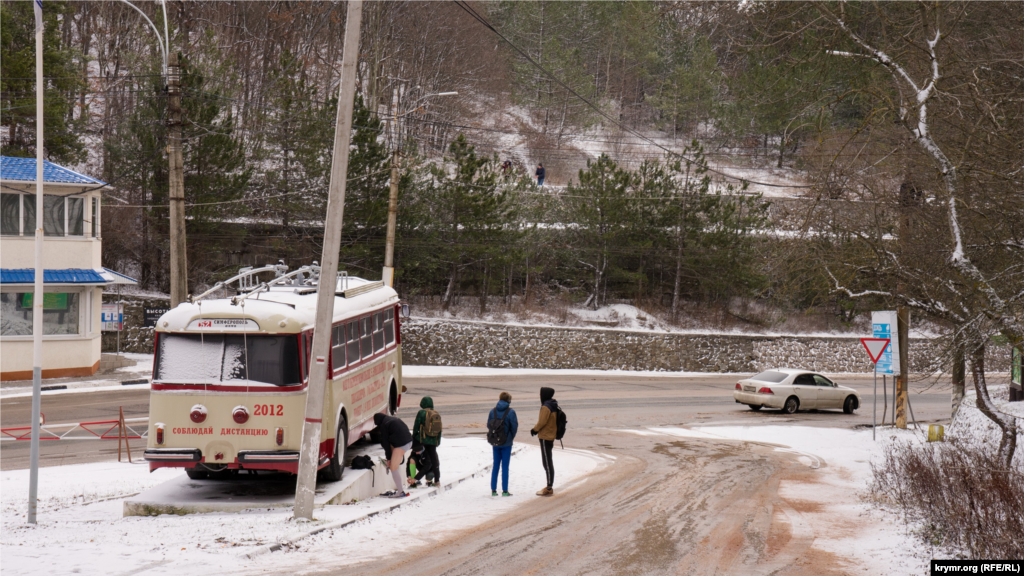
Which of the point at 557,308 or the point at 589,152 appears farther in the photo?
the point at 589,152

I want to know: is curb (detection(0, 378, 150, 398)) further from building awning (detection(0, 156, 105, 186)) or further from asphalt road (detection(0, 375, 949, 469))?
building awning (detection(0, 156, 105, 186))

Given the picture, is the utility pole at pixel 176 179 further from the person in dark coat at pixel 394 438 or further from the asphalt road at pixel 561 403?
the person in dark coat at pixel 394 438

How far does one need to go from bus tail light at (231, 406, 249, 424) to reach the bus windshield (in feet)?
1.17

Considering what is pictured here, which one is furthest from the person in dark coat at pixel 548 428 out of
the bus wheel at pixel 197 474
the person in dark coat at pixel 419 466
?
the bus wheel at pixel 197 474

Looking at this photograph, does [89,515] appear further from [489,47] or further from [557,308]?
[489,47]

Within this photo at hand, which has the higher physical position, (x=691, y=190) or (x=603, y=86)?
(x=603, y=86)

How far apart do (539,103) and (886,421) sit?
4476 centimetres

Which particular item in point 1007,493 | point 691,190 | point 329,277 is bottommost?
point 1007,493

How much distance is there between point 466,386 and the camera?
3050 cm

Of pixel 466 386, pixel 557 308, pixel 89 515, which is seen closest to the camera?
pixel 89 515

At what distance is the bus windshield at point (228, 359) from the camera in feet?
36.9

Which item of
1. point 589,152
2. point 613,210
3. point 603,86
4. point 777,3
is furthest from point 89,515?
point 603,86

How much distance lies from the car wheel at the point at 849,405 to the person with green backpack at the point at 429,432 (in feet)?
64.9

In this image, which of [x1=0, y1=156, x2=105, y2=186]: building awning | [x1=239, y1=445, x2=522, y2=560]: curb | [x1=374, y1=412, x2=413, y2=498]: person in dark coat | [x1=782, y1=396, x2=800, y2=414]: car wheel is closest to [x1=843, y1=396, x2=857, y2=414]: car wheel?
[x1=782, y1=396, x2=800, y2=414]: car wheel
